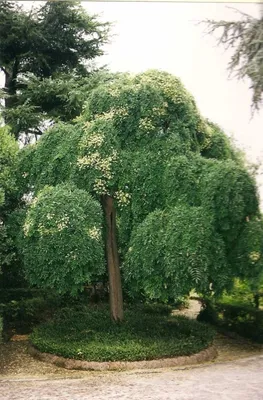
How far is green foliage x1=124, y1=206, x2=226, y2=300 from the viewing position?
27.1 feet

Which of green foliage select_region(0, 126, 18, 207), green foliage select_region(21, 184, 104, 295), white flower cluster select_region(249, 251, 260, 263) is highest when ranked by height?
green foliage select_region(0, 126, 18, 207)

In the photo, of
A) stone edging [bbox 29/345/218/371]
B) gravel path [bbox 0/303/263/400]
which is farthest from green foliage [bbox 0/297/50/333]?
stone edging [bbox 29/345/218/371]

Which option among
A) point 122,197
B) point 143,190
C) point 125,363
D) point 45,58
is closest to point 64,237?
point 122,197

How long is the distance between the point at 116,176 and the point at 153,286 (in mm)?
1899

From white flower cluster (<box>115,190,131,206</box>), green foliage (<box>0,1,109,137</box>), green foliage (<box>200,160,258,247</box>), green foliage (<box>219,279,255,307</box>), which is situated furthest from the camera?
green foliage (<box>0,1,109,137</box>)

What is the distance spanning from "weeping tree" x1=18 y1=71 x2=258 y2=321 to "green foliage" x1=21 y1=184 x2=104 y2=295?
0.7 inches

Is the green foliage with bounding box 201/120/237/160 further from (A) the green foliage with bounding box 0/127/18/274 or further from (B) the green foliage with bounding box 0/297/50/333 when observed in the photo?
(B) the green foliage with bounding box 0/297/50/333

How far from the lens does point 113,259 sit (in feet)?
32.9

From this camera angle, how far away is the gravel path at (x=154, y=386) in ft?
20.4

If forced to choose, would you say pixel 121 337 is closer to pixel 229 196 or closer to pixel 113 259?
pixel 113 259

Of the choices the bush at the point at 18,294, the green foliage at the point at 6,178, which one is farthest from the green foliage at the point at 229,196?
the bush at the point at 18,294

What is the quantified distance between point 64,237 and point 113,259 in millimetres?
1810

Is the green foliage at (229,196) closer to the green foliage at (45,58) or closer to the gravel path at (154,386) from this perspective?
the gravel path at (154,386)

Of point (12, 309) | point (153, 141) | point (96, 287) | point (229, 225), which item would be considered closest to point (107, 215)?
point (153, 141)
